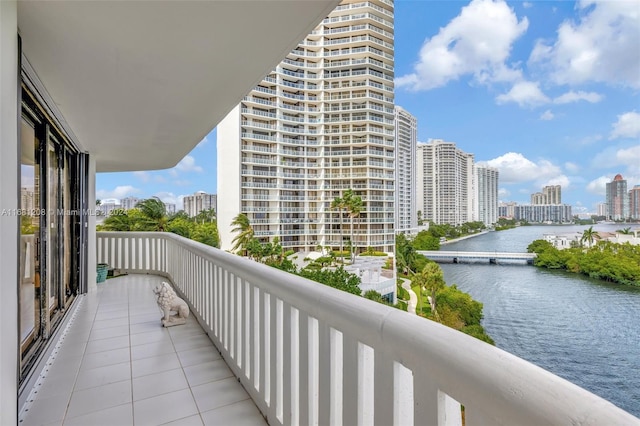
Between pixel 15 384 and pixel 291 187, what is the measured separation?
3577cm

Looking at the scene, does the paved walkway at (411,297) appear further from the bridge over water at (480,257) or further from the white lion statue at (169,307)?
the white lion statue at (169,307)

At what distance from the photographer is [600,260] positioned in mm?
5621

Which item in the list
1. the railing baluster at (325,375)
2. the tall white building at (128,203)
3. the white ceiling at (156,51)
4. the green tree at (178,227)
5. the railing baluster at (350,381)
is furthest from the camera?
the green tree at (178,227)

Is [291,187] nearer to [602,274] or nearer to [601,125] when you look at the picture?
[601,125]

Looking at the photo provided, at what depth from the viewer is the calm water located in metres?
5.04

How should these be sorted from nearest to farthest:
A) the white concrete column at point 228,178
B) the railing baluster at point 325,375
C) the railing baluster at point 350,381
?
the railing baluster at point 350,381 → the railing baluster at point 325,375 → the white concrete column at point 228,178

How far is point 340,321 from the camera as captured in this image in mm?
1094

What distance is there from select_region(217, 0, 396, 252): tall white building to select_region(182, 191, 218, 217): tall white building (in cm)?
560

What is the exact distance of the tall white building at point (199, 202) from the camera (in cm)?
3066

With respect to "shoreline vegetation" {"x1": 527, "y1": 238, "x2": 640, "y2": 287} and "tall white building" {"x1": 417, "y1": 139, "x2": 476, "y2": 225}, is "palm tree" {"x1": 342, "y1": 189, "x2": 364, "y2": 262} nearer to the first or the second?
"tall white building" {"x1": 417, "y1": 139, "x2": 476, "y2": 225}

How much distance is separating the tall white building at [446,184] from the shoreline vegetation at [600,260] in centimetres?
827

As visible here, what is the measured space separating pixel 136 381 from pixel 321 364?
5.67ft

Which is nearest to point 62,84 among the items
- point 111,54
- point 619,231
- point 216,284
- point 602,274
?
point 111,54

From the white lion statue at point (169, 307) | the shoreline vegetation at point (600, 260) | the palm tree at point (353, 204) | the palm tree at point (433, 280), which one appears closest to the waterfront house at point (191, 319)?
the white lion statue at point (169, 307)
